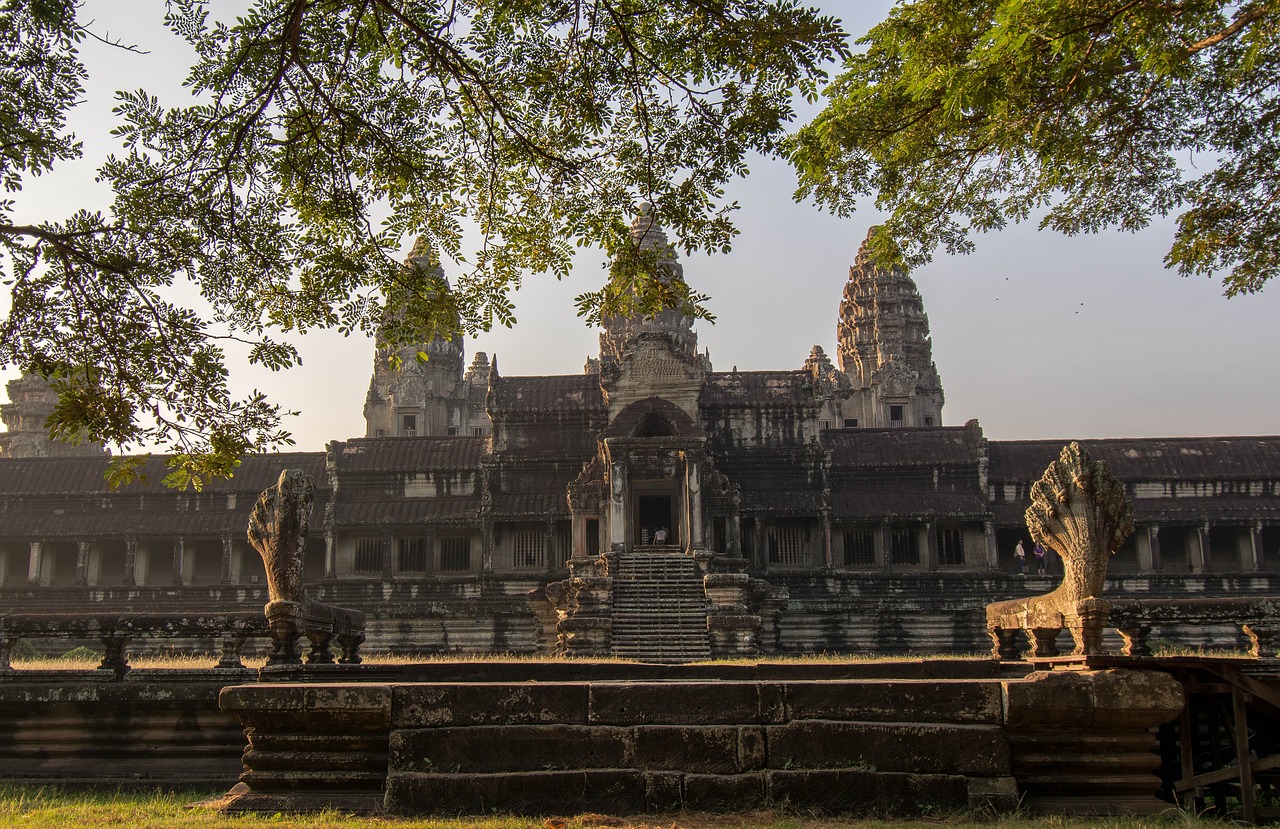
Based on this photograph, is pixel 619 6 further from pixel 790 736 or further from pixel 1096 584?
pixel 1096 584

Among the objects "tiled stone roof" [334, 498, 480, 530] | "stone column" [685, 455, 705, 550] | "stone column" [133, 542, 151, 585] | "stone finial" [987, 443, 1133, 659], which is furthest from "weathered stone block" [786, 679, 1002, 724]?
"stone column" [133, 542, 151, 585]

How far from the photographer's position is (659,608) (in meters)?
25.1

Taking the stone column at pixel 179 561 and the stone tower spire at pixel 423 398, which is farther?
the stone tower spire at pixel 423 398

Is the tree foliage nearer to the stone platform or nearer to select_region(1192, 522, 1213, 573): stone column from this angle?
the stone platform

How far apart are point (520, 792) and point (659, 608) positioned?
18914 mm

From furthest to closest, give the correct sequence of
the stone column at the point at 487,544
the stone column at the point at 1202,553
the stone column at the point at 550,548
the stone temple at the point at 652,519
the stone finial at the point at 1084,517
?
1. the stone column at the point at 550,548
2. the stone column at the point at 487,544
3. the stone column at the point at 1202,553
4. the stone temple at the point at 652,519
5. the stone finial at the point at 1084,517

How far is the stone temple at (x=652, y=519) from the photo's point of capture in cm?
2822

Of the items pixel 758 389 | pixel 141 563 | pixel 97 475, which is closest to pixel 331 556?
pixel 141 563

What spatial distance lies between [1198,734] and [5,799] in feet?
29.8

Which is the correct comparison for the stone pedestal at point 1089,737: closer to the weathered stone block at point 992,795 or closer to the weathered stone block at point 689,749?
the weathered stone block at point 992,795

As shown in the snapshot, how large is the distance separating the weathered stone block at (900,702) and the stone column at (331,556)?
26.2 meters

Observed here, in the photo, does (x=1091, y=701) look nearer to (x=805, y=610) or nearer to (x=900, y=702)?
(x=900, y=702)

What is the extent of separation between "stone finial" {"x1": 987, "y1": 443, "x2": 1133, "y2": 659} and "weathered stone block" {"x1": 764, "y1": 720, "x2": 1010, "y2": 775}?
2.83 m

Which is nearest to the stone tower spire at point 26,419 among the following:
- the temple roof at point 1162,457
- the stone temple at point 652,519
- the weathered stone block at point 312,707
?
the stone temple at point 652,519
